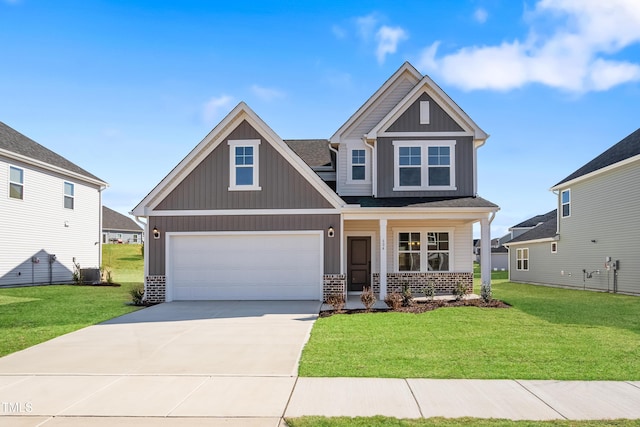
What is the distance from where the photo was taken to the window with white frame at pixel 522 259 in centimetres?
2858

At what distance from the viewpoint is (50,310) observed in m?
13.1

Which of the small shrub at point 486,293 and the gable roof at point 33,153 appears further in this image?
the gable roof at point 33,153

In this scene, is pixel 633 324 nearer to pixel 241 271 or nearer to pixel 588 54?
pixel 588 54

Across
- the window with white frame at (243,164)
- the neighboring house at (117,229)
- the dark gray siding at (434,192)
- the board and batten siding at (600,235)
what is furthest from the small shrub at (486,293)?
the neighboring house at (117,229)

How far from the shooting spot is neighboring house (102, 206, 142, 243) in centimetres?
4928

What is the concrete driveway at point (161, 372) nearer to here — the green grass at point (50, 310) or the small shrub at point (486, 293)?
the green grass at point (50, 310)

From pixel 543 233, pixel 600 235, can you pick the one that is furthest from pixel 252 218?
pixel 543 233

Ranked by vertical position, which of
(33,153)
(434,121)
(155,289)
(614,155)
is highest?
(434,121)

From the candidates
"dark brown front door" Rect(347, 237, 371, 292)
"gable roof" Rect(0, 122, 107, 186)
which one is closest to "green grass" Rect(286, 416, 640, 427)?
"dark brown front door" Rect(347, 237, 371, 292)

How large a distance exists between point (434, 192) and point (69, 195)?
18.0 m

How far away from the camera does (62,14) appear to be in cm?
1406

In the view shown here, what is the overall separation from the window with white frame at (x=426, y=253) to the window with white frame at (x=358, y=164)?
250 centimetres

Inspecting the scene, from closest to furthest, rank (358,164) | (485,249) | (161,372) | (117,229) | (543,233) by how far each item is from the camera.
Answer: (161,372)
(485,249)
(358,164)
(543,233)
(117,229)

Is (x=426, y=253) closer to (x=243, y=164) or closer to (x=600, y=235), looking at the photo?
(x=243, y=164)
